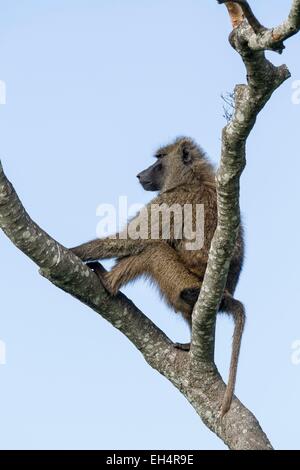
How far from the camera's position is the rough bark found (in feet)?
15.5

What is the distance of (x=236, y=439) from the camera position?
5953 millimetres

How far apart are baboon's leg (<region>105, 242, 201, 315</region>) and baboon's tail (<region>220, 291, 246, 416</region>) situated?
28 cm

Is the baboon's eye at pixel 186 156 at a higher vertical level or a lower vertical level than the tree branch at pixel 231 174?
higher

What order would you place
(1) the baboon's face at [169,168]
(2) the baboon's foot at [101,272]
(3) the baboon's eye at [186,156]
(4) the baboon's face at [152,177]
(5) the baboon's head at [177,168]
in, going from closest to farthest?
1. (2) the baboon's foot at [101,272]
2. (5) the baboon's head at [177,168]
3. (1) the baboon's face at [169,168]
4. (3) the baboon's eye at [186,156]
5. (4) the baboon's face at [152,177]

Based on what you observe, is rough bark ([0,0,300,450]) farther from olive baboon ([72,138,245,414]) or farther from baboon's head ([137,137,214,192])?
baboon's head ([137,137,214,192])

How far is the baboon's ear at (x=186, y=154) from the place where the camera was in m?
7.91

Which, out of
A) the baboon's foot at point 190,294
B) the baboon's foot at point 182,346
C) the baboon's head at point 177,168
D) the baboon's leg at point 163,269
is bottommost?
the baboon's foot at point 182,346

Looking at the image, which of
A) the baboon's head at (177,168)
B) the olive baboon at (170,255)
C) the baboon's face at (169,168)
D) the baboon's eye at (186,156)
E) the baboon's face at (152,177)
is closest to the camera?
the olive baboon at (170,255)

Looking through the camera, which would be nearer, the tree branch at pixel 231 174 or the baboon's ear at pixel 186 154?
the tree branch at pixel 231 174

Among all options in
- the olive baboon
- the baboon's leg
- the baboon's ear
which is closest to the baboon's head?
the baboon's ear

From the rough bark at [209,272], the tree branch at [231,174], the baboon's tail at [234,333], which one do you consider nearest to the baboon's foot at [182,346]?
the rough bark at [209,272]

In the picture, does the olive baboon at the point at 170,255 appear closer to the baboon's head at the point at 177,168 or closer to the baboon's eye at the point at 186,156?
the baboon's head at the point at 177,168

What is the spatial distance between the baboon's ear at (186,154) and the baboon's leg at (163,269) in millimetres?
1282

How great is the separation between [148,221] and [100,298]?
2.95ft
